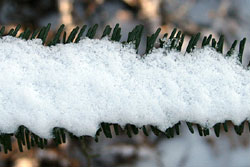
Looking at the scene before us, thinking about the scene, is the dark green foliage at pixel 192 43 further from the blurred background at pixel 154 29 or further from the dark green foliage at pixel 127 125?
the blurred background at pixel 154 29

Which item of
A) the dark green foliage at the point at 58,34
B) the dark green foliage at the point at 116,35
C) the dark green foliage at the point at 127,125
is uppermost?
the dark green foliage at the point at 58,34

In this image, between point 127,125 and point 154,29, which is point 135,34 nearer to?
point 127,125

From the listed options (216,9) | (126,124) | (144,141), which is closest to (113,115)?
(126,124)

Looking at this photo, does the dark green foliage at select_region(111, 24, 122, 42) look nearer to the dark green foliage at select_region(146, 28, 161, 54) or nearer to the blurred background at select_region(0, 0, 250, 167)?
the dark green foliage at select_region(146, 28, 161, 54)

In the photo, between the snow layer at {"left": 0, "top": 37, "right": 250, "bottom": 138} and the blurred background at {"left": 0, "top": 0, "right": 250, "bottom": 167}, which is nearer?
the snow layer at {"left": 0, "top": 37, "right": 250, "bottom": 138}

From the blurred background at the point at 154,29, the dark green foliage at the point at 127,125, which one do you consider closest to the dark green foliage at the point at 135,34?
the dark green foliage at the point at 127,125

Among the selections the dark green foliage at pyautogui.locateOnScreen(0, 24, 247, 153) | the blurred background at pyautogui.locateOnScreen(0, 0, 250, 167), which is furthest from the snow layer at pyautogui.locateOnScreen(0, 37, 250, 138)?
the blurred background at pyautogui.locateOnScreen(0, 0, 250, 167)
